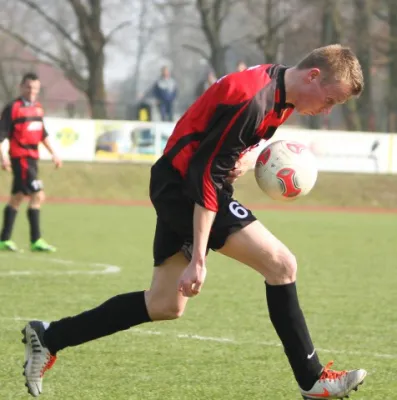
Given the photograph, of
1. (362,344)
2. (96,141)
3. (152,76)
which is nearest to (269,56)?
(96,141)

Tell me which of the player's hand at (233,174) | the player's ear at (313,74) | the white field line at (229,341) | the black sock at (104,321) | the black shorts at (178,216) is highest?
the player's ear at (313,74)

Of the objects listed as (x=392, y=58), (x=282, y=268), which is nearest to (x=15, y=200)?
(x=282, y=268)

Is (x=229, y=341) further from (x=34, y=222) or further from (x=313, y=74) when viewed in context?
(x=34, y=222)

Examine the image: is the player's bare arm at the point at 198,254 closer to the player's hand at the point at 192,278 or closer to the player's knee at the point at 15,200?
the player's hand at the point at 192,278

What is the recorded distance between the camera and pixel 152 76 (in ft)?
328

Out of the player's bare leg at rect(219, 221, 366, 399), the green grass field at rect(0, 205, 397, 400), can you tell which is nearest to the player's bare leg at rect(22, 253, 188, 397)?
the green grass field at rect(0, 205, 397, 400)

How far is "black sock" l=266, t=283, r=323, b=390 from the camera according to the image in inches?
200

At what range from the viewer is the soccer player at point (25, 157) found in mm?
12641

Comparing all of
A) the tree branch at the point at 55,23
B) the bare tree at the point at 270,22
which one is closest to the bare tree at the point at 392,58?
the bare tree at the point at 270,22

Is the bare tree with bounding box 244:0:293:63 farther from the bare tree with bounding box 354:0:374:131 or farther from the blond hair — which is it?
the blond hair

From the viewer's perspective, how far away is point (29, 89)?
493 inches

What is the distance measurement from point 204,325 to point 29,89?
227 inches

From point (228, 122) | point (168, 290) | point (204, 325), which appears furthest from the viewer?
point (204, 325)

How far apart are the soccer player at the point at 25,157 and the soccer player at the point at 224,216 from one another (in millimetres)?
7284
